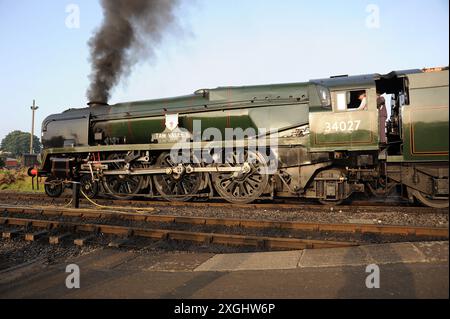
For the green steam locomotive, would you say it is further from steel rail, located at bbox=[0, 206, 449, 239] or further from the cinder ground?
the cinder ground

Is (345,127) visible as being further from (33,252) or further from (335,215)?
(33,252)

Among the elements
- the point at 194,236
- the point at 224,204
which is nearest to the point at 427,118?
the point at 224,204

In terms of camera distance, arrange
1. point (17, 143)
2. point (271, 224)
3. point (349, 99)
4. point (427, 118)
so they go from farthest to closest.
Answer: point (17, 143)
point (349, 99)
point (427, 118)
point (271, 224)

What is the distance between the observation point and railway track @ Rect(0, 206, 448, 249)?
19.1 ft

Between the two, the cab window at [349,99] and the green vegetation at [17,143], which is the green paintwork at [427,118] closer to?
the cab window at [349,99]

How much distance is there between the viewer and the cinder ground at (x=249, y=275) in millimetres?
3699

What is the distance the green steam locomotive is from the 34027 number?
0.08 feet

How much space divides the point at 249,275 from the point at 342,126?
5.23 meters

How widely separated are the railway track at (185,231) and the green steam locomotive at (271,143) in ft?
7.61

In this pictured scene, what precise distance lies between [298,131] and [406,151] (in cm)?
260

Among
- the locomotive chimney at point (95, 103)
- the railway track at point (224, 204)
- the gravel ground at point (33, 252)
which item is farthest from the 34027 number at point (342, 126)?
the locomotive chimney at point (95, 103)

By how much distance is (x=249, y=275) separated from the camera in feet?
14.2
